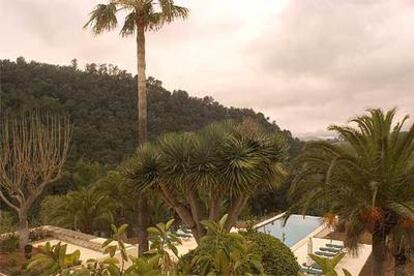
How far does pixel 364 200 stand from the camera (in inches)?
352

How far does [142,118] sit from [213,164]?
2.90 m

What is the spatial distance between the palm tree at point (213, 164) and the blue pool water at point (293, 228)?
35.7 ft

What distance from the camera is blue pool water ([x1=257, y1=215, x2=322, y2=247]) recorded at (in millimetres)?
23530

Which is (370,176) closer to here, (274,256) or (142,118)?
(274,256)

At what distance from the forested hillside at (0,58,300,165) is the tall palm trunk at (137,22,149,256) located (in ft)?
65.0

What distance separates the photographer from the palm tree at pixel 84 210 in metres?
21.4

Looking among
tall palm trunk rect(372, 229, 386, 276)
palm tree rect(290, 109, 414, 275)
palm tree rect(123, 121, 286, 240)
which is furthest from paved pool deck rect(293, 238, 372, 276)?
palm tree rect(290, 109, 414, 275)

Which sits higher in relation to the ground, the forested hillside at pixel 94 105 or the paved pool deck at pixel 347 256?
the forested hillside at pixel 94 105

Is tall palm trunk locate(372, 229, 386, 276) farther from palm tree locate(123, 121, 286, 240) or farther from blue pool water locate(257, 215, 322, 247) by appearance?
blue pool water locate(257, 215, 322, 247)

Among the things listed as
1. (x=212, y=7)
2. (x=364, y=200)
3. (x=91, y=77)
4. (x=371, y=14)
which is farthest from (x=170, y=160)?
(x=91, y=77)

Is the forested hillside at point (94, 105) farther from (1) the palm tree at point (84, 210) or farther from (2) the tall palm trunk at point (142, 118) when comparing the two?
(2) the tall palm trunk at point (142, 118)

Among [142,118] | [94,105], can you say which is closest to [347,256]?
[142,118]

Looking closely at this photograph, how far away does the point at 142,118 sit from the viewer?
13.2 meters

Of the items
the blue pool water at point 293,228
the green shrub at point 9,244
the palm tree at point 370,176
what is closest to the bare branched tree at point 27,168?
the green shrub at point 9,244
